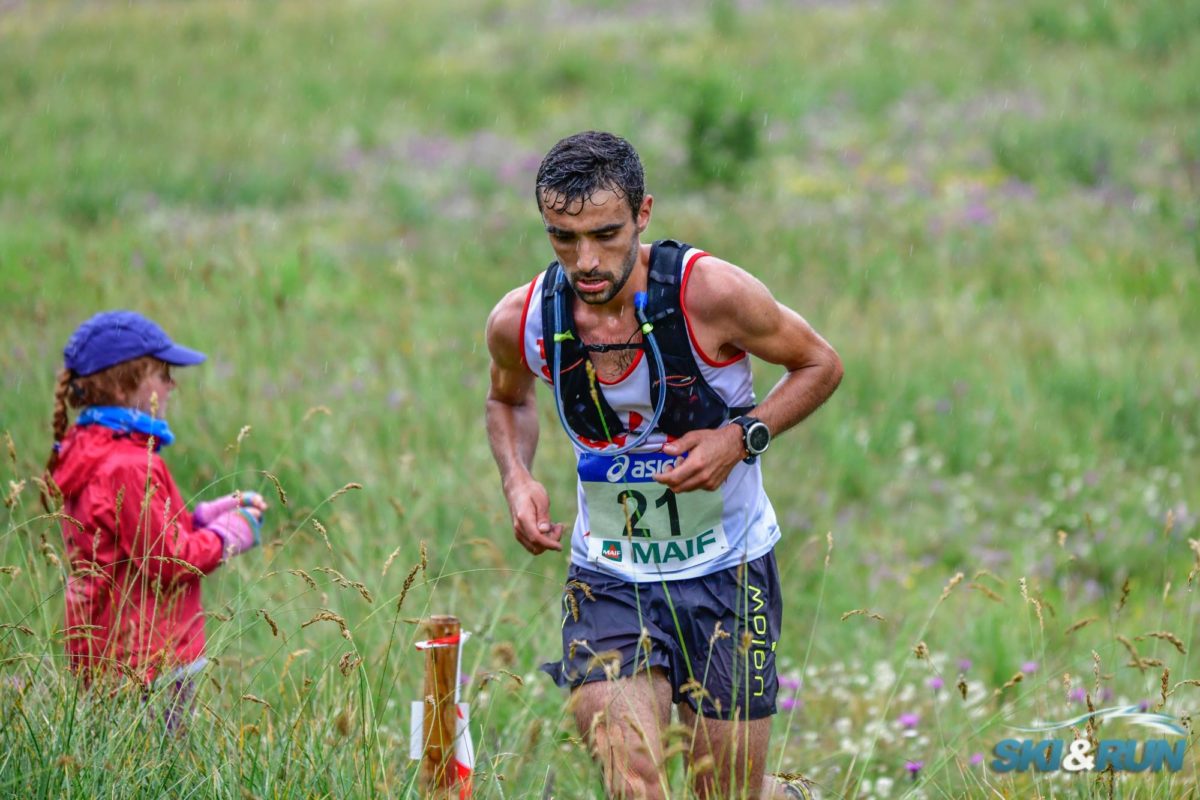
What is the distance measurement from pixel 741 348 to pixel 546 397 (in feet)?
13.7

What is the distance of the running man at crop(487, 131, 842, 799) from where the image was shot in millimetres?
3662

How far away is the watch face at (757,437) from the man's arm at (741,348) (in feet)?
0.08

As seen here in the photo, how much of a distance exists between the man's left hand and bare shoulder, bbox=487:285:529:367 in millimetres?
611

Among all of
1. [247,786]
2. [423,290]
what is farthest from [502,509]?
[423,290]

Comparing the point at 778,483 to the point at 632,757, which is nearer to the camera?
the point at 632,757

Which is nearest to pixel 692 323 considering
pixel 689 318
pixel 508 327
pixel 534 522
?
pixel 689 318

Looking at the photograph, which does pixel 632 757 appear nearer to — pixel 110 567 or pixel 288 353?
pixel 110 567

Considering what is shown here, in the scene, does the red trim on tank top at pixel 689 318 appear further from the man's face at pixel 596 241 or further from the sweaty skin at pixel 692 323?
the man's face at pixel 596 241

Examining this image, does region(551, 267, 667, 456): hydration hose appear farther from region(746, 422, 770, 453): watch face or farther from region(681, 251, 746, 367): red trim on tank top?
region(746, 422, 770, 453): watch face

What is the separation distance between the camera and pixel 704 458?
11.7 feet

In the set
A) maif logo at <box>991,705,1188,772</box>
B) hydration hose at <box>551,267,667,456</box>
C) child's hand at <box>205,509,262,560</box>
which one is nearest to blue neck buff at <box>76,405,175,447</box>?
child's hand at <box>205,509,262,560</box>

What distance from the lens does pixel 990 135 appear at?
56.2 ft

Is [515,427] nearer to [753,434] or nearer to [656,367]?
[656,367]

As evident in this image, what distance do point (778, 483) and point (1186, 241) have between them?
6819mm
